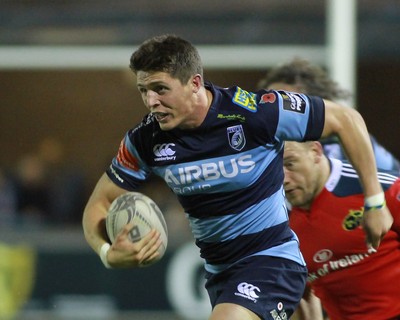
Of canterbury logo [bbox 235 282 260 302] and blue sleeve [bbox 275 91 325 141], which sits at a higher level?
blue sleeve [bbox 275 91 325 141]

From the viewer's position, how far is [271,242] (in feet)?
15.9

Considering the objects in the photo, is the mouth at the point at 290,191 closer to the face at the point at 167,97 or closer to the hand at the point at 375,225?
the hand at the point at 375,225

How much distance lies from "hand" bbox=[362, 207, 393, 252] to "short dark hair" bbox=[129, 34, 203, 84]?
3.09 ft

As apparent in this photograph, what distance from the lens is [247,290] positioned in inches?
185

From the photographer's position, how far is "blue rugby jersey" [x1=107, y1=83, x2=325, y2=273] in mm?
4672

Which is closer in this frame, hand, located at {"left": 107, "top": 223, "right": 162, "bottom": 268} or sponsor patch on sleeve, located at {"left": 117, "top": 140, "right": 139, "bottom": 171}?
hand, located at {"left": 107, "top": 223, "right": 162, "bottom": 268}

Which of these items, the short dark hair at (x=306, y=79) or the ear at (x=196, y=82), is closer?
the ear at (x=196, y=82)

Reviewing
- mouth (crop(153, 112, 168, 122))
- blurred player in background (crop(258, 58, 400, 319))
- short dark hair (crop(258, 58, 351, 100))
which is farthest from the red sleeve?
short dark hair (crop(258, 58, 351, 100))

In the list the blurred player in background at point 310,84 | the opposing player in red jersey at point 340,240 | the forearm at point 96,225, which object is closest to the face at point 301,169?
the opposing player in red jersey at point 340,240

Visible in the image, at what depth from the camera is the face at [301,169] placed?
514 cm

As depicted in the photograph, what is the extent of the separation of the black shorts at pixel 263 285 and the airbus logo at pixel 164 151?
56 centimetres

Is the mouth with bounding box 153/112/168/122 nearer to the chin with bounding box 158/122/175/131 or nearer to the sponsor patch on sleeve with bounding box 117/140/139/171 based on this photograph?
the chin with bounding box 158/122/175/131

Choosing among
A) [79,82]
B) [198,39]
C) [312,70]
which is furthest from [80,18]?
[312,70]

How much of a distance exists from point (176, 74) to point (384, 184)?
1144 mm
